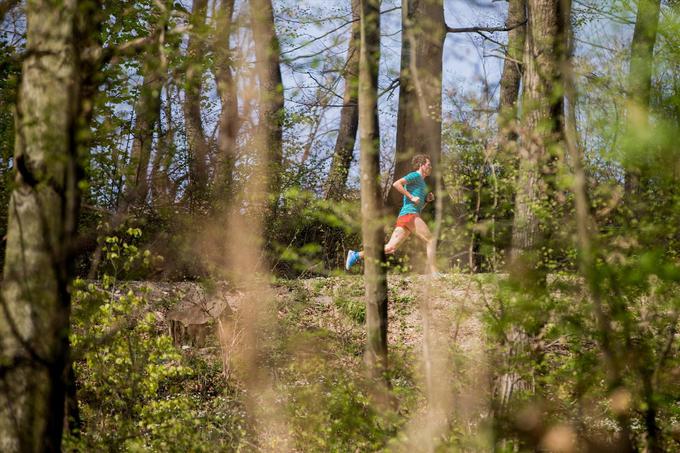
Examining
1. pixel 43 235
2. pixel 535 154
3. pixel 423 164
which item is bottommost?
pixel 43 235

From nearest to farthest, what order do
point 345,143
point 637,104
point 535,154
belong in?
point 637,104
point 535,154
point 345,143

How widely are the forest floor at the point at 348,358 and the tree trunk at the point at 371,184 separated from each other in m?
0.35

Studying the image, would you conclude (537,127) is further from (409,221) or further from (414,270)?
(409,221)

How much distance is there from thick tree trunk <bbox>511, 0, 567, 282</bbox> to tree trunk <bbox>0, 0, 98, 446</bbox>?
8.34 feet

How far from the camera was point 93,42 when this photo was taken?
14.0 ft

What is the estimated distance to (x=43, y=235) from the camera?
13.3 ft

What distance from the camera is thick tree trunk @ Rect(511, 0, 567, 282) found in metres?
5.17

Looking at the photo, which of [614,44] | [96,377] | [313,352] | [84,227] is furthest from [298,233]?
[614,44]

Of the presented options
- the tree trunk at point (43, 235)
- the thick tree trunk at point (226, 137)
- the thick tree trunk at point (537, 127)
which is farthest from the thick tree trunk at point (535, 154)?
the thick tree trunk at point (226, 137)

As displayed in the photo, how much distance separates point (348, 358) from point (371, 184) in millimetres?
2834

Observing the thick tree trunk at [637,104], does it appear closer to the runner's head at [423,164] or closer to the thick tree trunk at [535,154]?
the thick tree trunk at [535,154]

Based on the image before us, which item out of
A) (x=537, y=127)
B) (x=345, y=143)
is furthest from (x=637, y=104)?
(x=345, y=143)

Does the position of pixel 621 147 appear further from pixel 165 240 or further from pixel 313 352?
pixel 165 240

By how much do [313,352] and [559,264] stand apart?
3649 millimetres
